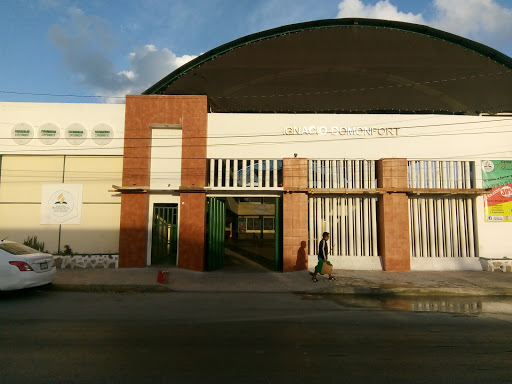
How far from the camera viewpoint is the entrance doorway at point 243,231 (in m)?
13.2

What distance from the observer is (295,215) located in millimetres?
12844

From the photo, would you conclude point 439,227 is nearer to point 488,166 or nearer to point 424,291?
point 488,166

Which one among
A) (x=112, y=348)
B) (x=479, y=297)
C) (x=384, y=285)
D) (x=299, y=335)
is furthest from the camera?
(x=384, y=285)

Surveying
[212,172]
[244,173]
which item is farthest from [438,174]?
[212,172]

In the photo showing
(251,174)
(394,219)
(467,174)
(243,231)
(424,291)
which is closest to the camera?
(424,291)

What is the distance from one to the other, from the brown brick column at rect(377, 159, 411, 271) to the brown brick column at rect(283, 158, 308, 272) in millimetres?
2878

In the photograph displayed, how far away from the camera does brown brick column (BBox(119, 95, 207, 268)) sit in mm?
12938

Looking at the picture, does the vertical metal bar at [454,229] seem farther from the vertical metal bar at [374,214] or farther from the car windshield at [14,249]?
the car windshield at [14,249]

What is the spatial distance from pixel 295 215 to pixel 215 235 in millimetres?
3137

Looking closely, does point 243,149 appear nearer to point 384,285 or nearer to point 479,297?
point 384,285

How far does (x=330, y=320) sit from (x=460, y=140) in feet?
34.0

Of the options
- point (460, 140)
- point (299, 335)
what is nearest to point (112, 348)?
point (299, 335)

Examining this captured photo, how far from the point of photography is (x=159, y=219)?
1365cm

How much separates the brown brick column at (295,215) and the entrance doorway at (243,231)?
18.9 inches
